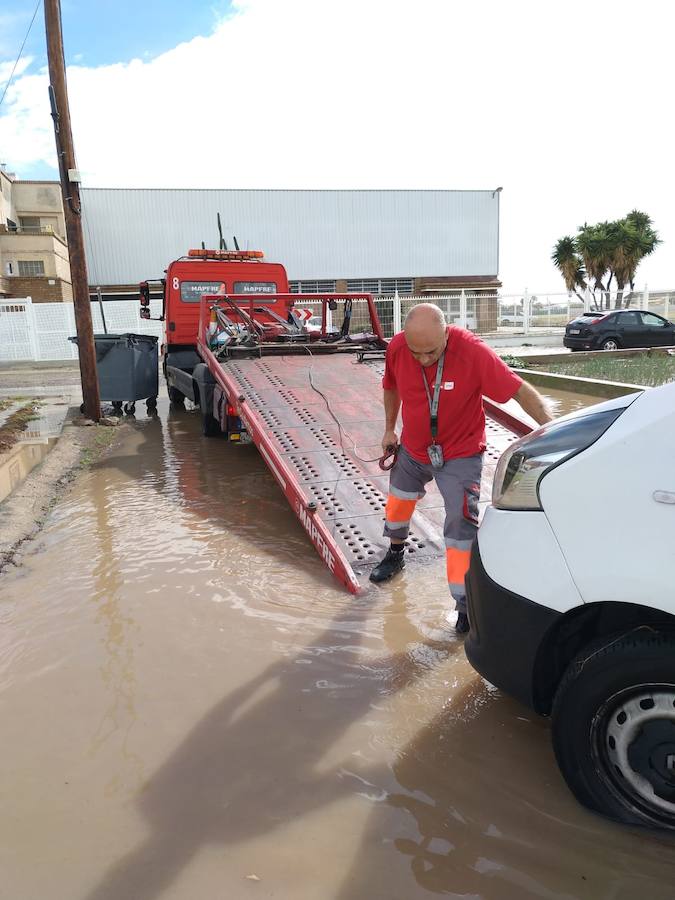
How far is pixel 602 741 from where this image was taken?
2.01 meters

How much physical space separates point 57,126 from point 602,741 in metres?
10.1

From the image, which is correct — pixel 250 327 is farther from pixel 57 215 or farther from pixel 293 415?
pixel 57 215

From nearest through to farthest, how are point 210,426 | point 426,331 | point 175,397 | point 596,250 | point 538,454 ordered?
point 538,454
point 426,331
point 210,426
point 175,397
point 596,250

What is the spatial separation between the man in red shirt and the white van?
1.01 meters

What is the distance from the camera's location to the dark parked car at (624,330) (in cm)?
1903

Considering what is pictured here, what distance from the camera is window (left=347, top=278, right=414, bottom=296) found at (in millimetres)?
36562

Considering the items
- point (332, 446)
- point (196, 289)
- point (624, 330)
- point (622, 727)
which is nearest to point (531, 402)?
point (622, 727)

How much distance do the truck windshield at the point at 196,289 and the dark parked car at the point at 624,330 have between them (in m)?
12.4

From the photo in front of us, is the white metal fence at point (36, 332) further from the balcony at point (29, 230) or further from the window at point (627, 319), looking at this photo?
the window at point (627, 319)

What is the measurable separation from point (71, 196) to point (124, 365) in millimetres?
2498

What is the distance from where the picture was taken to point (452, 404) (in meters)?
3.33

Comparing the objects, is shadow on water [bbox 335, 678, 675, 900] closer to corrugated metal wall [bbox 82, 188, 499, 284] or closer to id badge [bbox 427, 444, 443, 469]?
id badge [bbox 427, 444, 443, 469]

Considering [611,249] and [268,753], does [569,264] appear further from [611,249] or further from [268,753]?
[268,753]

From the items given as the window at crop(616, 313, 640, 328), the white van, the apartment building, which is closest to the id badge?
the white van
